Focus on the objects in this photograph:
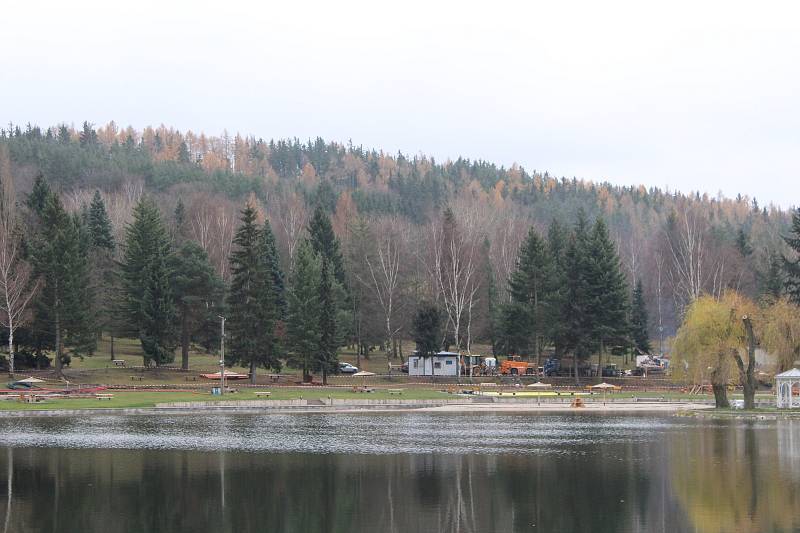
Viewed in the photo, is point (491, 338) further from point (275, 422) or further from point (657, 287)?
point (275, 422)

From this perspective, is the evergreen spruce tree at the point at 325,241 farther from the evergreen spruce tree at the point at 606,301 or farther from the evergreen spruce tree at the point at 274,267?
the evergreen spruce tree at the point at 606,301

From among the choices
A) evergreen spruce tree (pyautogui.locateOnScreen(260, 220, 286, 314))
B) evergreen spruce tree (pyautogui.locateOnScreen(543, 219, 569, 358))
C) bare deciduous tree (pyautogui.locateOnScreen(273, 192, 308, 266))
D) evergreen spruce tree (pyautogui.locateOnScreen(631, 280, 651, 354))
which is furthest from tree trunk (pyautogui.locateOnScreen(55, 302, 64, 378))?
evergreen spruce tree (pyautogui.locateOnScreen(631, 280, 651, 354))

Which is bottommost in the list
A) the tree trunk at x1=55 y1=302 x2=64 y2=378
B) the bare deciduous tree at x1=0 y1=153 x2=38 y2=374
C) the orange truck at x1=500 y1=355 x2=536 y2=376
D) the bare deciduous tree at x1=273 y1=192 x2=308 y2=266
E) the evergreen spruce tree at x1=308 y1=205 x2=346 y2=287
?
the orange truck at x1=500 y1=355 x2=536 y2=376

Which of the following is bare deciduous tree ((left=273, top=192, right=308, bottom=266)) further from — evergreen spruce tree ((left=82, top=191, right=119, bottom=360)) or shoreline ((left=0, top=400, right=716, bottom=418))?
shoreline ((left=0, top=400, right=716, bottom=418))

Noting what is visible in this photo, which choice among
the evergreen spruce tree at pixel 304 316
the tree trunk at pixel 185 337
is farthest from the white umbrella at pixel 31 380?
the evergreen spruce tree at pixel 304 316

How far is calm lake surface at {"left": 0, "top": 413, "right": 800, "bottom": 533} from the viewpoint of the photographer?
28.0 m

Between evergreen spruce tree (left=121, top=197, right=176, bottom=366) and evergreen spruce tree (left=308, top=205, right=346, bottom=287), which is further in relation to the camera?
evergreen spruce tree (left=308, top=205, right=346, bottom=287)

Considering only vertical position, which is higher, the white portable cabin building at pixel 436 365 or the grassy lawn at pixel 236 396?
the white portable cabin building at pixel 436 365

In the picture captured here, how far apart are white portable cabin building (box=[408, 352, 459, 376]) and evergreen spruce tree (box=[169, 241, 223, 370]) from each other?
2190 cm

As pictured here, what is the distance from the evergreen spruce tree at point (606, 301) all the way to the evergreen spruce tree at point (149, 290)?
42.4 meters

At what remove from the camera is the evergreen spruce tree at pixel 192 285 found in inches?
4097

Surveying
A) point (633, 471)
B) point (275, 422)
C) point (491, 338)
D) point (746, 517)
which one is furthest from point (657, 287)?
point (746, 517)

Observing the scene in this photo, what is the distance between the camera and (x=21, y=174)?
176 metres

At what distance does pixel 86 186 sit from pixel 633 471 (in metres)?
167
